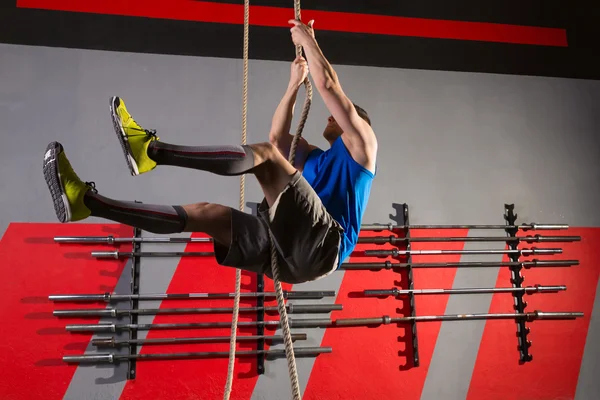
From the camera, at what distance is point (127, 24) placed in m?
3.96

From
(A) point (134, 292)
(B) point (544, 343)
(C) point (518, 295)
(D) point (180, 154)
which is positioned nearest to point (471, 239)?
(C) point (518, 295)

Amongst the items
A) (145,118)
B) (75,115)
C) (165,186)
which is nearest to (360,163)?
(165,186)

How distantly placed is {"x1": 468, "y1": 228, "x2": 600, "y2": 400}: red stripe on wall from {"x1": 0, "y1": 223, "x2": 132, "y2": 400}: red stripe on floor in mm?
2683

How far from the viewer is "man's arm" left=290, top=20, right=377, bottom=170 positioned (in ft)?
7.47

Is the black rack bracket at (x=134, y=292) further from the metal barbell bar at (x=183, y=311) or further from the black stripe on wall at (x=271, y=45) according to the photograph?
the black stripe on wall at (x=271, y=45)

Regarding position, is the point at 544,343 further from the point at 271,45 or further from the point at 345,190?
the point at 271,45

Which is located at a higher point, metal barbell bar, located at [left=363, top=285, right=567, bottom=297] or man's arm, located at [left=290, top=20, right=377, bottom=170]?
man's arm, located at [left=290, top=20, right=377, bottom=170]

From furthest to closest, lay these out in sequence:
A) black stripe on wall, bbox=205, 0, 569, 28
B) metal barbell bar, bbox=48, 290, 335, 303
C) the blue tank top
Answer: black stripe on wall, bbox=205, 0, 569, 28 < metal barbell bar, bbox=48, 290, 335, 303 < the blue tank top

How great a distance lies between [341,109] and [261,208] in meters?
0.58

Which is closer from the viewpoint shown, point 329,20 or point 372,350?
point 372,350

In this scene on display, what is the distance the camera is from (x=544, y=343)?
4129mm

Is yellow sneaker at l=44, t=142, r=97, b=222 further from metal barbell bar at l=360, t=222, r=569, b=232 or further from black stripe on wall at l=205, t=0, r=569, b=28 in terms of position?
black stripe on wall at l=205, t=0, r=569, b=28

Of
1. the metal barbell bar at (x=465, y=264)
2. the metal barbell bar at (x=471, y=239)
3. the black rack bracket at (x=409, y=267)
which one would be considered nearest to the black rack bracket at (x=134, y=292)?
the metal barbell bar at (x=465, y=264)

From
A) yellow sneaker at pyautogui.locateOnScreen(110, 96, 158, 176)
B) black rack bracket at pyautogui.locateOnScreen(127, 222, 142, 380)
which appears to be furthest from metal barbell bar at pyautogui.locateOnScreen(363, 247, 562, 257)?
yellow sneaker at pyautogui.locateOnScreen(110, 96, 158, 176)
